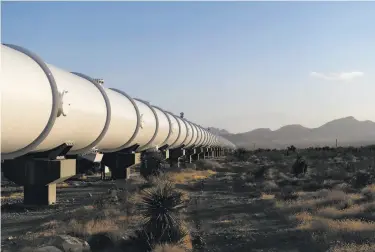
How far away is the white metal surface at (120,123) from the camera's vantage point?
15.3 meters

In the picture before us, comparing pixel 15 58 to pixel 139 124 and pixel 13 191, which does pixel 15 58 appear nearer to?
pixel 139 124

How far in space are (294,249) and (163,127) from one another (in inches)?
624

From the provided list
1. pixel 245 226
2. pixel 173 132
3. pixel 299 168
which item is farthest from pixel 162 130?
pixel 245 226

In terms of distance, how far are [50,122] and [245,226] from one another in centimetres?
608

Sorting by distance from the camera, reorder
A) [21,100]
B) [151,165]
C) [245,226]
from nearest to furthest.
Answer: [21,100]
[245,226]
[151,165]

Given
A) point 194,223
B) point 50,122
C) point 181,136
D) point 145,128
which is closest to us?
point 50,122

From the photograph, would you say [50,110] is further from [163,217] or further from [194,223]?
[194,223]

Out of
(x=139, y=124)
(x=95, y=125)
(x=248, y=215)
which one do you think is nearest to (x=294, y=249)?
(x=248, y=215)

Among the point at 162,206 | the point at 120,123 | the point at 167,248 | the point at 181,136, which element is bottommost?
the point at 167,248

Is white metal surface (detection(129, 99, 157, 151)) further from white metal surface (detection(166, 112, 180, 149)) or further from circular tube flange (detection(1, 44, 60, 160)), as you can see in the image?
circular tube flange (detection(1, 44, 60, 160))

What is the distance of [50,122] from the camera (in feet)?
32.4

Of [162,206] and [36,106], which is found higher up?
[36,106]

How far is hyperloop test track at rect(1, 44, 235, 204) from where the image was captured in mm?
8539

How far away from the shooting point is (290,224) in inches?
494
